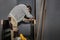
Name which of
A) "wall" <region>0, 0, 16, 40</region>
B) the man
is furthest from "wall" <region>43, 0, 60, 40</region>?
"wall" <region>0, 0, 16, 40</region>

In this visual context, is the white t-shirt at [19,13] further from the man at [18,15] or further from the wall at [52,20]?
the wall at [52,20]

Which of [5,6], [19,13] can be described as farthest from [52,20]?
[5,6]

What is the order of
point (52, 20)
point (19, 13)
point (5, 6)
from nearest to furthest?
1. point (52, 20)
2. point (19, 13)
3. point (5, 6)

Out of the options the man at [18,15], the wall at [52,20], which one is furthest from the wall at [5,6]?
the wall at [52,20]

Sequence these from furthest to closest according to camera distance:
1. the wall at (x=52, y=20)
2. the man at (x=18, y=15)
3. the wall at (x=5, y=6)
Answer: the wall at (x=5, y=6) → the man at (x=18, y=15) → the wall at (x=52, y=20)

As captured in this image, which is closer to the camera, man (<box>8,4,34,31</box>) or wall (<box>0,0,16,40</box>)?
man (<box>8,4,34,31</box>)

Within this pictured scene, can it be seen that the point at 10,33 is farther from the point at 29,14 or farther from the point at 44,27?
the point at 44,27

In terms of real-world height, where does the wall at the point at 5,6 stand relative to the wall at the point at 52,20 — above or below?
above

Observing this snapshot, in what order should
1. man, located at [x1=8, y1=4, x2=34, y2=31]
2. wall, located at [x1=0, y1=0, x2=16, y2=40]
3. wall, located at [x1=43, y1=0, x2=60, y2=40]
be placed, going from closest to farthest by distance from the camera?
wall, located at [x1=43, y1=0, x2=60, y2=40] < man, located at [x1=8, y1=4, x2=34, y2=31] < wall, located at [x1=0, y1=0, x2=16, y2=40]

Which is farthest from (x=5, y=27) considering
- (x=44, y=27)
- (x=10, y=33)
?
(x=44, y=27)

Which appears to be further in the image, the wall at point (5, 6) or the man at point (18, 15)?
the wall at point (5, 6)

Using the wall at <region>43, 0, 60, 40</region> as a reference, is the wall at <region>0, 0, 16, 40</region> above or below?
above

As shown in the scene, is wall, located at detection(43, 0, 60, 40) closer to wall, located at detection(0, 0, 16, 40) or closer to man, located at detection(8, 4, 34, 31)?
man, located at detection(8, 4, 34, 31)

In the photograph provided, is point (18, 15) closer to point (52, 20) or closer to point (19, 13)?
point (19, 13)
